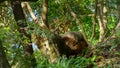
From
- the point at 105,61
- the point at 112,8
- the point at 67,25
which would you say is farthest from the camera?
the point at 112,8

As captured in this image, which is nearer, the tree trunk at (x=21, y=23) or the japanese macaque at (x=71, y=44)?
the japanese macaque at (x=71, y=44)

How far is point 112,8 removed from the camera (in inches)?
387

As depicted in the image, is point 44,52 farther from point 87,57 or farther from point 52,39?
point 87,57

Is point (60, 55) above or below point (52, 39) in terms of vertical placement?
below

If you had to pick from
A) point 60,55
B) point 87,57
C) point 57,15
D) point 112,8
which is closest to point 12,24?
point 60,55

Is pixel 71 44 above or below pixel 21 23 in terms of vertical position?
below

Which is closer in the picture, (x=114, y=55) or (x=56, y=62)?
(x=56, y=62)

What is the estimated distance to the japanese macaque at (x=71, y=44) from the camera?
6168 millimetres

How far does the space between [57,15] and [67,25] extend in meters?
0.90

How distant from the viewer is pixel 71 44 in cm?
641

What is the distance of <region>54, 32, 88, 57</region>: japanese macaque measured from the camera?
20.2ft

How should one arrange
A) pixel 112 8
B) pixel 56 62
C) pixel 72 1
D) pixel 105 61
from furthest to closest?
pixel 112 8 → pixel 72 1 → pixel 105 61 → pixel 56 62

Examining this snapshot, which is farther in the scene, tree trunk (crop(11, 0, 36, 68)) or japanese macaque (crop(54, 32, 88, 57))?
tree trunk (crop(11, 0, 36, 68))

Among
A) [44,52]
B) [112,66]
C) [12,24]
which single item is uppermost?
[12,24]
